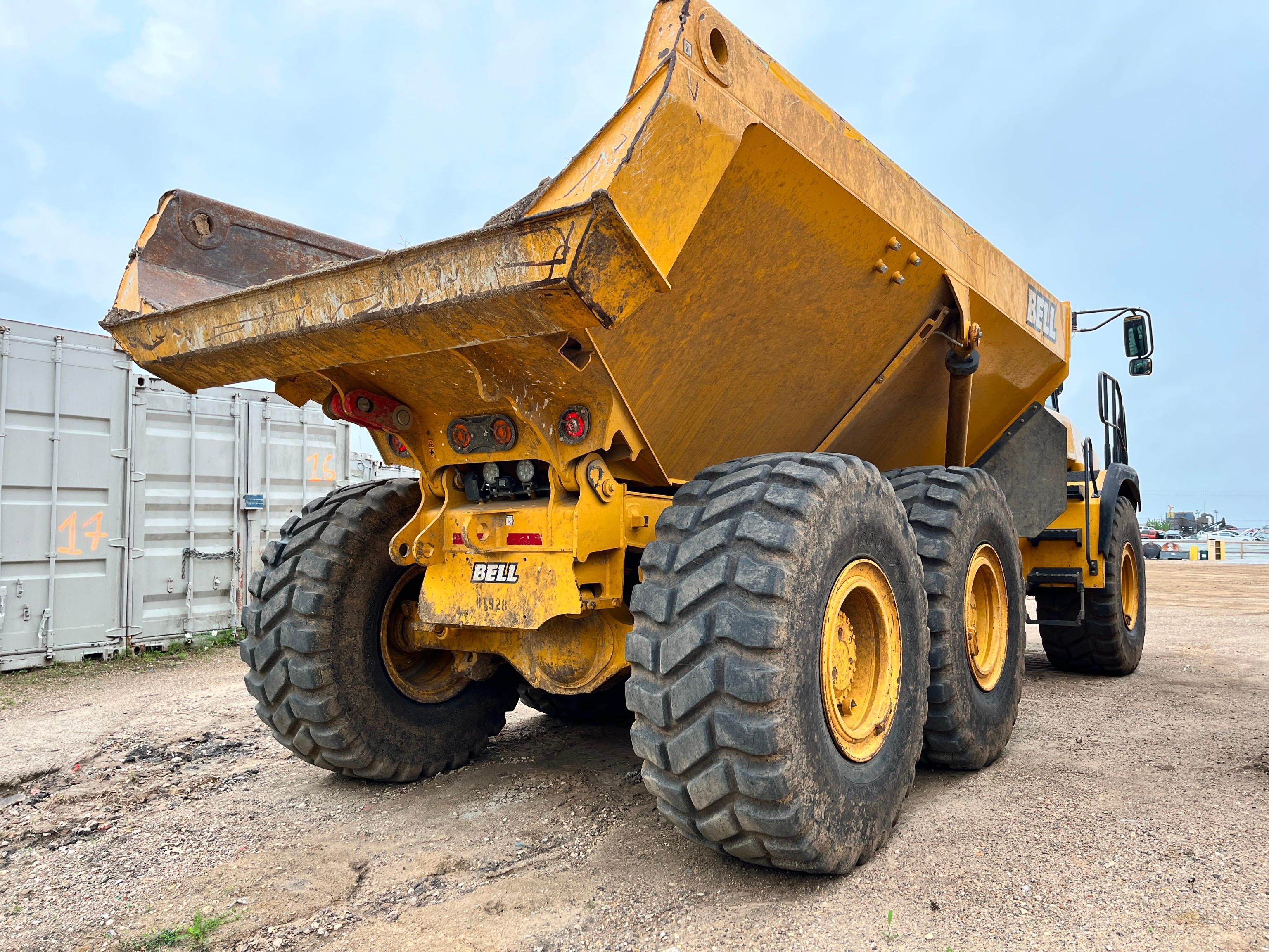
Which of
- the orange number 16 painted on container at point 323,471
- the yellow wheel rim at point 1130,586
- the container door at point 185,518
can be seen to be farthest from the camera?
the orange number 16 painted on container at point 323,471

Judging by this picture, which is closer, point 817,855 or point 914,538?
point 817,855

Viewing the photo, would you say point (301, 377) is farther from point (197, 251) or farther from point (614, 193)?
point (614, 193)

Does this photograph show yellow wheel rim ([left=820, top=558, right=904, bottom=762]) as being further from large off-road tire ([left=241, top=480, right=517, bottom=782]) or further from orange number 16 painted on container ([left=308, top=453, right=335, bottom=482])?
orange number 16 painted on container ([left=308, top=453, right=335, bottom=482])

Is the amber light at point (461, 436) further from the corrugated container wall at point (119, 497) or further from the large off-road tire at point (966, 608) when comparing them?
the corrugated container wall at point (119, 497)

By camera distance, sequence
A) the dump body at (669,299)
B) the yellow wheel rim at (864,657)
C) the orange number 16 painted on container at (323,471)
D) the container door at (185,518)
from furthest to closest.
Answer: the orange number 16 painted on container at (323,471) < the container door at (185,518) < the yellow wheel rim at (864,657) < the dump body at (669,299)

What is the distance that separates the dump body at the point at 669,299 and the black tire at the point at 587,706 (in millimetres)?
1928

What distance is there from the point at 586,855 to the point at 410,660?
1.53m

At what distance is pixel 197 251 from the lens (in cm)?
361

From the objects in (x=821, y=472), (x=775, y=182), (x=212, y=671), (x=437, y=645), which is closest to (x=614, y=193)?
(x=775, y=182)

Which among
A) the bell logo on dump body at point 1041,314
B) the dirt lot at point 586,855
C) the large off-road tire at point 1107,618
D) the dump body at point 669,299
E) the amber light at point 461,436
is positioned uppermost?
the bell logo on dump body at point 1041,314

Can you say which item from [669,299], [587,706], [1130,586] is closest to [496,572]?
[669,299]

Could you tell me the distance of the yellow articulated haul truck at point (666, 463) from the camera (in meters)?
2.61

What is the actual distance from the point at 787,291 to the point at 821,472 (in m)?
0.95

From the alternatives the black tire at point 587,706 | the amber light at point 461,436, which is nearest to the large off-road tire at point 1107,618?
the black tire at point 587,706
